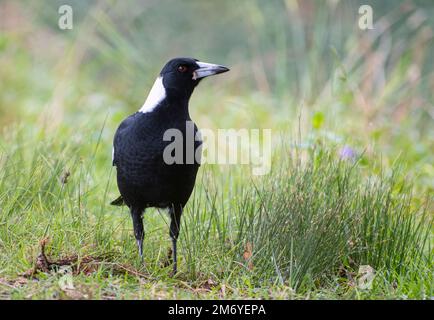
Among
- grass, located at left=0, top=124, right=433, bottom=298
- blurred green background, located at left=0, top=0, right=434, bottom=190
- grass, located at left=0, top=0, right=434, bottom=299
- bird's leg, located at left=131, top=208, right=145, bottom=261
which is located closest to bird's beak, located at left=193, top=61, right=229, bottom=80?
grass, located at left=0, top=0, right=434, bottom=299

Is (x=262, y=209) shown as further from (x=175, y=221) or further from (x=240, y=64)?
(x=240, y=64)

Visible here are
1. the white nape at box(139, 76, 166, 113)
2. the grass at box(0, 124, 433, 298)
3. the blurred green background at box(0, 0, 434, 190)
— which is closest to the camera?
the grass at box(0, 124, 433, 298)

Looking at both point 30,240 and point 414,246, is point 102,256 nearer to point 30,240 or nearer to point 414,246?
point 30,240

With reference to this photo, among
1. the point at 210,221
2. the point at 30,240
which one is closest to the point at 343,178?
the point at 210,221

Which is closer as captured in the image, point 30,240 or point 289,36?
point 30,240

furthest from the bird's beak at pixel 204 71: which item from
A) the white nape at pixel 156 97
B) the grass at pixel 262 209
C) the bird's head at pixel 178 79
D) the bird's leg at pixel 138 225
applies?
the bird's leg at pixel 138 225

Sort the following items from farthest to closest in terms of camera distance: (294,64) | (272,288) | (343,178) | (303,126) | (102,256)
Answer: (294,64)
(303,126)
(343,178)
(102,256)
(272,288)

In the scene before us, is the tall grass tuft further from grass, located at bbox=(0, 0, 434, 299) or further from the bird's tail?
Answer: the bird's tail

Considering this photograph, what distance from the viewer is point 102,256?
362cm

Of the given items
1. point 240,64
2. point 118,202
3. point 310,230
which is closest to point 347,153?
point 310,230

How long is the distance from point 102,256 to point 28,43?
567 centimetres

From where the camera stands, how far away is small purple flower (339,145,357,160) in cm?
414

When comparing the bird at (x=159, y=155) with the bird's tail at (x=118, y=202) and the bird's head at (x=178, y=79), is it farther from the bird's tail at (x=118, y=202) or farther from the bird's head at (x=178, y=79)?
the bird's tail at (x=118, y=202)

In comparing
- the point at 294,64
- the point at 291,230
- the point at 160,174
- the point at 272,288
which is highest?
the point at 294,64
